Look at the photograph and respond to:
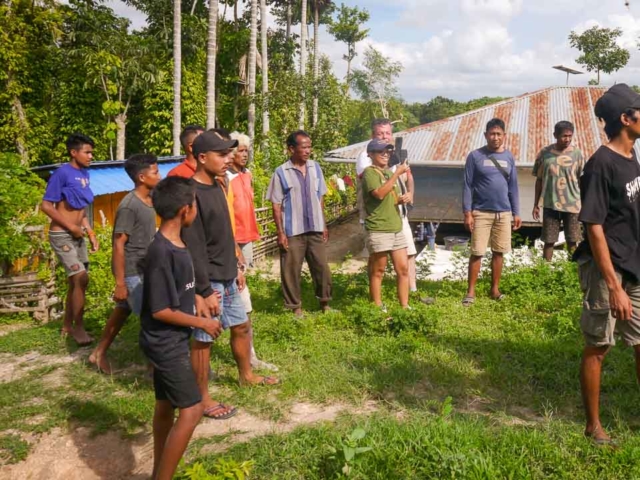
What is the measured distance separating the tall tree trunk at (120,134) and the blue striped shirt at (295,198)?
71.2 feet

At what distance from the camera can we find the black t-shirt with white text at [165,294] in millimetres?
2945

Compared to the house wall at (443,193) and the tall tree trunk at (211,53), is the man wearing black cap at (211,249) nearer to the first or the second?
the house wall at (443,193)

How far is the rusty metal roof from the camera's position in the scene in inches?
535

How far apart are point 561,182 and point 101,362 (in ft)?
18.3

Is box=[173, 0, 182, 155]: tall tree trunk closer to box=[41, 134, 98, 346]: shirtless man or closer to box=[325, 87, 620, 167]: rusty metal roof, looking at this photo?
box=[325, 87, 620, 167]: rusty metal roof

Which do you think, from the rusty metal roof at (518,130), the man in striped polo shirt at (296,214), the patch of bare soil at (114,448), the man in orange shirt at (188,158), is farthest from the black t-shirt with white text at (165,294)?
the rusty metal roof at (518,130)

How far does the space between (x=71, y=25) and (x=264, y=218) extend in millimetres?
18021

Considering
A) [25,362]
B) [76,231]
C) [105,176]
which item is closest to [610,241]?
[76,231]

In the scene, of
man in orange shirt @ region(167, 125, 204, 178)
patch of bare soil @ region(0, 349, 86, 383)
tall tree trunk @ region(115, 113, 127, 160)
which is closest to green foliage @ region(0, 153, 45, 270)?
patch of bare soil @ region(0, 349, 86, 383)

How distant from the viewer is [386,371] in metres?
4.54

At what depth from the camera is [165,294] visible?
9.68ft

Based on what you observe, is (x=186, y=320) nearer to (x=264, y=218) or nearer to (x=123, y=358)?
(x=123, y=358)

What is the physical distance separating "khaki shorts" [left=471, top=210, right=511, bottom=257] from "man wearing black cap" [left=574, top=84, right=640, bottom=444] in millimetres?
3007

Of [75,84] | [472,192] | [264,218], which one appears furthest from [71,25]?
[472,192]
